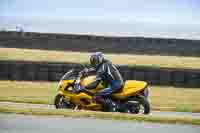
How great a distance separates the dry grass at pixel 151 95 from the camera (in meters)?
16.5

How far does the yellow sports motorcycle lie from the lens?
14.0 m

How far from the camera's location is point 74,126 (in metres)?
9.55

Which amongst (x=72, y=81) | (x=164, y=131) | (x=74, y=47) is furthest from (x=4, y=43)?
(x=164, y=131)

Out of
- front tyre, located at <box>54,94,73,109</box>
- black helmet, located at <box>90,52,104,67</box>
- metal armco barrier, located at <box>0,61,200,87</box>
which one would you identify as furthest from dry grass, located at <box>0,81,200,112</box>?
black helmet, located at <box>90,52,104,67</box>

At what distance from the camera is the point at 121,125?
988 cm

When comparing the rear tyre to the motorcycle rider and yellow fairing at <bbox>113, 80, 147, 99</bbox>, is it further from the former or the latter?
the motorcycle rider

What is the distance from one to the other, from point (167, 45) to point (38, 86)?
1167 centimetres

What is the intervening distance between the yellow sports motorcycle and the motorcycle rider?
0.08 m

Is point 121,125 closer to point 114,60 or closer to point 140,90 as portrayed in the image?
point 140,90

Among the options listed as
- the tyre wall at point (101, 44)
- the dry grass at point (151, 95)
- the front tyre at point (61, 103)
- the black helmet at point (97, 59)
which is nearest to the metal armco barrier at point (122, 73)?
the dry grass at point (151, 95)

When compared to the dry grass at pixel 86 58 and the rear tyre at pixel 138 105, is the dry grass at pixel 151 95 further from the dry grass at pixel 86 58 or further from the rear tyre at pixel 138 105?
the dry grass at pixel 86 58

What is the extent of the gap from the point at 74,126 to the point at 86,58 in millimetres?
17448

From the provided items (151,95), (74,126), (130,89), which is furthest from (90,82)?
(151,95)

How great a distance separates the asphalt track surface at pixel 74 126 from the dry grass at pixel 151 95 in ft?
18.8
